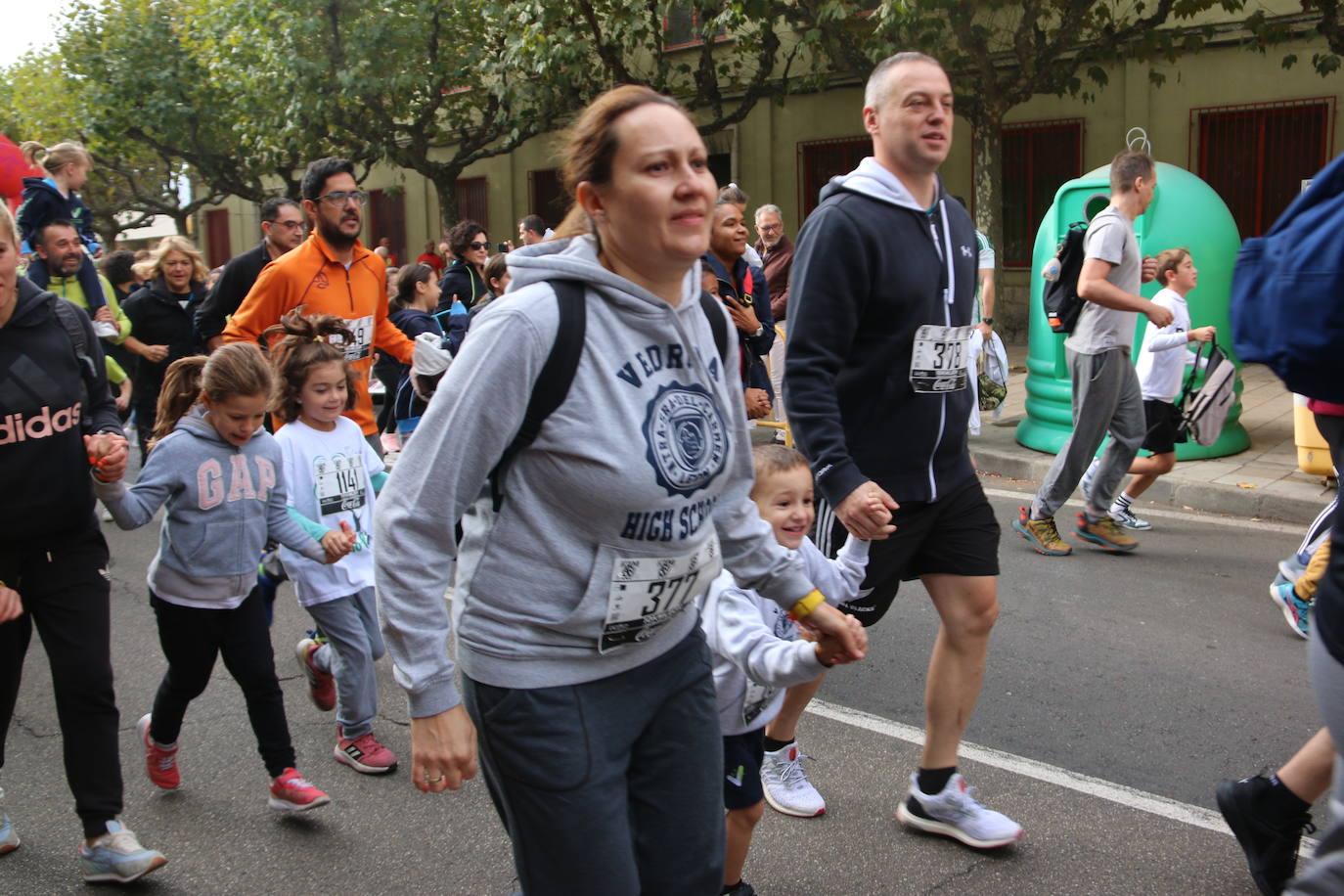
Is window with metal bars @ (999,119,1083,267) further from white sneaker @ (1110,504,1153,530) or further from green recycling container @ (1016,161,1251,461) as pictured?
white sneaker @ (1110,504,1153,530)

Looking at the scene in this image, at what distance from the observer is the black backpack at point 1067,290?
6617mm

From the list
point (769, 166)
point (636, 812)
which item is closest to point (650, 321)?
point (636, 812)

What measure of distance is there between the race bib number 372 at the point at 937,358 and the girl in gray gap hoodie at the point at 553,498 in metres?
1.25

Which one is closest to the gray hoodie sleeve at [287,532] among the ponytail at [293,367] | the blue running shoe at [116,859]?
the ponytail at [293,367]

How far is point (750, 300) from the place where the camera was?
6840 millimetres

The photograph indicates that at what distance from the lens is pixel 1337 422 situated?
2463 mm

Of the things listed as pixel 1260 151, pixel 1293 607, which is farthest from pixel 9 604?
pixel 1260 151

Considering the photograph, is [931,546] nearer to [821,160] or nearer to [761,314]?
[761,314]

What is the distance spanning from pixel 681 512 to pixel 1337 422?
1.34 metres

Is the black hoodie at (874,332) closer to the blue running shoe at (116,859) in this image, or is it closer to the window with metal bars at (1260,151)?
the blue running shoe at (116,859)

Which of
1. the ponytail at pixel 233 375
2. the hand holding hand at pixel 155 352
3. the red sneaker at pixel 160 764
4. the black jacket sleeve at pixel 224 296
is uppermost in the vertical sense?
the black jacket sleeve at pixel 224 296

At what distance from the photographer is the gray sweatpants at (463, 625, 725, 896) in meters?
2.06

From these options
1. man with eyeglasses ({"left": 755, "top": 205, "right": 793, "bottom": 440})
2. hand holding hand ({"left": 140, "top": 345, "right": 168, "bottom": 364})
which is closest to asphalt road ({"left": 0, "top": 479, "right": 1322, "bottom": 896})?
hand holding hand ({"left": 140, "top": 345, "right": 168, "bottom": 364})

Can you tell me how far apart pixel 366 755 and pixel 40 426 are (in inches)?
62.4
